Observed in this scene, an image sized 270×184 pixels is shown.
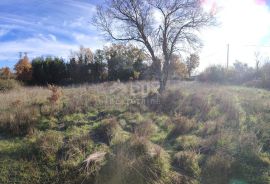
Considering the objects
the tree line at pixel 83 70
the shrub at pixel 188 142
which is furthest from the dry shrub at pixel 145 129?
the tree line at pixel 83 70

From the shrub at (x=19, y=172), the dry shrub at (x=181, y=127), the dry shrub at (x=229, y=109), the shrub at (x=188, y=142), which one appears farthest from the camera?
→ the dry shrub at (x=229, y=109)

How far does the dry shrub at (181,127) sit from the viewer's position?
314 inches

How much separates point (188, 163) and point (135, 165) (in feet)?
4.12

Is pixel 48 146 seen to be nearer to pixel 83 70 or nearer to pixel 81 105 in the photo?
pixel 81 105

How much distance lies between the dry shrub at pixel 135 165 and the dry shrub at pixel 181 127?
77.4 inches

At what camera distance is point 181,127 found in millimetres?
8211

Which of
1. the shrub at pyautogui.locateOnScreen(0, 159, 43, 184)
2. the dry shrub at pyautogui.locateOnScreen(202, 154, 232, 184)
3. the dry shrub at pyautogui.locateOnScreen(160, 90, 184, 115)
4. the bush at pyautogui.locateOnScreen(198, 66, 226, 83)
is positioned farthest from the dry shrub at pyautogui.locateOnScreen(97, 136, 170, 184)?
the bush at pyautogui.locateOnScreen(198, 66, 226, 83)

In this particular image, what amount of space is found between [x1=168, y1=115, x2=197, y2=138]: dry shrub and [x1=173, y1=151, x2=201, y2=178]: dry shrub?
170 centimetres

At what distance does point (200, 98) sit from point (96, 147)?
7.47m

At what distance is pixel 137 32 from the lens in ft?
51.0

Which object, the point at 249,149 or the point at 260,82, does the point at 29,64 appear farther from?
the point at 249,149

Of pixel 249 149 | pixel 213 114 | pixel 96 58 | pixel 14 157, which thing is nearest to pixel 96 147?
pixel 14 157

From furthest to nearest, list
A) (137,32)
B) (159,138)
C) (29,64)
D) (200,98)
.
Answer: (29,64)
(137,32)
(200,98)
(159,138)

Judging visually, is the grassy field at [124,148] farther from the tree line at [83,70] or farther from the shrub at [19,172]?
the tree line at [83,70]
